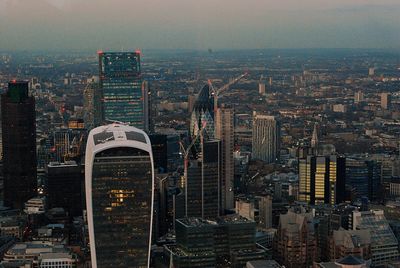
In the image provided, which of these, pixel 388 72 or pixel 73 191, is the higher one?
pixel 388 72

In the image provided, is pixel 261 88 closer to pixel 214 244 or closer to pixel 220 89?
pixel 220 89

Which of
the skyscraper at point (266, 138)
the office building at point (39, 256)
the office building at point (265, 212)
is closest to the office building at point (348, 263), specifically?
the office building at point (265, 212)

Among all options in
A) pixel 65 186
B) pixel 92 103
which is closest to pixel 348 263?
pixel 65 186

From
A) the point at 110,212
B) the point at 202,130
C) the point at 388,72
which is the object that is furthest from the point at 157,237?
the point at 388,72

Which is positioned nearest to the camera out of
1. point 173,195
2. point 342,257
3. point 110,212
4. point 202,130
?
point 110,212

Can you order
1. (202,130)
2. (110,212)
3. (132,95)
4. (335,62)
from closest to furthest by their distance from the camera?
(110,212) < (335,62) < (202,130) < (132,95)

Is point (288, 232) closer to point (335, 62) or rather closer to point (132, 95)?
point (335, 62)
